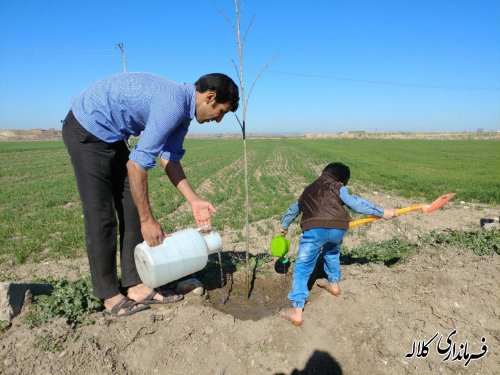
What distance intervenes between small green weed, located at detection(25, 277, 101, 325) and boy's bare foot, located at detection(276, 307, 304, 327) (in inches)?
61.6

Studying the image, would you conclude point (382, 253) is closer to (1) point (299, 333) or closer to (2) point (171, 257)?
(1) point (299, 333)

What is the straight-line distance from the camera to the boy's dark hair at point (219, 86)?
231cm

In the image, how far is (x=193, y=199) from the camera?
109 inches

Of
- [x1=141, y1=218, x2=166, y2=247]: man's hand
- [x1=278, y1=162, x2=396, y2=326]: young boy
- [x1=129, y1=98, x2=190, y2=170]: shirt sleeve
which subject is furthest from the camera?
[x1=278, y1=162, x2=396, y2=326]: young boy

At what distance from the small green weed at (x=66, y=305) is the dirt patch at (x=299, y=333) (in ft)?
0.31

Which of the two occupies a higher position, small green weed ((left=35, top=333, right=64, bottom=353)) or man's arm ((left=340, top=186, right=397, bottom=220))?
man's arm ((left=340, top=186, right=397, bottom=220))

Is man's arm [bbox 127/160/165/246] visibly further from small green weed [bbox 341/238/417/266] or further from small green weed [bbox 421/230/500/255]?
small green weed [bbox 421/230/500/255]

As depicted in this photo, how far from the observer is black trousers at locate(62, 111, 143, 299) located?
2506mm

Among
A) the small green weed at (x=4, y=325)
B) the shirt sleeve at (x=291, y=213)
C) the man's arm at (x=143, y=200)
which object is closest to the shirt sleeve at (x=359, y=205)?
the shirt sleeve at (x=291, y=213)

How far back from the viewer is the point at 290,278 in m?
3.89

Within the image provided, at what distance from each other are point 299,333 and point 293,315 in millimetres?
188

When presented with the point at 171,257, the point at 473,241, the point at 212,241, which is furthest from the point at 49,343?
the point at 473,241

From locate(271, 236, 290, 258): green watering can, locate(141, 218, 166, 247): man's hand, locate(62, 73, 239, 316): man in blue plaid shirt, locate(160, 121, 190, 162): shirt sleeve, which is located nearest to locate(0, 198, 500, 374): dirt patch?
locate(62, 73, 239, 316): man in blue plaid shirt

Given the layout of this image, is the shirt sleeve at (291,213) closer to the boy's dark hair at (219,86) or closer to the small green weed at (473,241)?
the boy's dark hair at (219,86)
